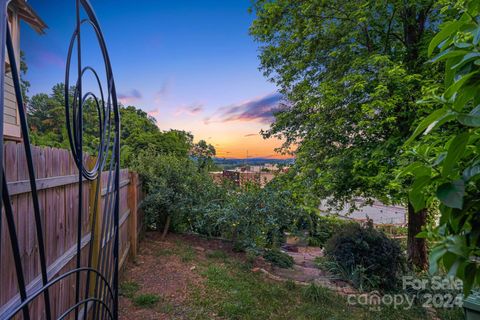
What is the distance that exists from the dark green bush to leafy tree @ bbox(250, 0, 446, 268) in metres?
0.73

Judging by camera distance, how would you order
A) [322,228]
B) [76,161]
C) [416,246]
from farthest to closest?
[322,228] → [416,246] → [76,161]

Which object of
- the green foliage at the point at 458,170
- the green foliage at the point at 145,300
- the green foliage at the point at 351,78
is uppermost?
the green foliage at the point at 351,78

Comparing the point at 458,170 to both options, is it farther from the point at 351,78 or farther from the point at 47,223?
the point at 351,78

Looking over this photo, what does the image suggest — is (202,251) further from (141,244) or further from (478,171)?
(478,171)

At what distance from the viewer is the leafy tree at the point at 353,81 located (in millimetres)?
3807

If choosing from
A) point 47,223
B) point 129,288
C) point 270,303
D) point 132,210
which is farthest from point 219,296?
point 47,223

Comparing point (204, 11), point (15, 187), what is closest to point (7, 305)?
point (15, 187)

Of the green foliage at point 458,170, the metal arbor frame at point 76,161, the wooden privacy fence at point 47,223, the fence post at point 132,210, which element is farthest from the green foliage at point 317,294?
the green foliage at point 458,170

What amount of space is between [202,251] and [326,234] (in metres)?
3.69

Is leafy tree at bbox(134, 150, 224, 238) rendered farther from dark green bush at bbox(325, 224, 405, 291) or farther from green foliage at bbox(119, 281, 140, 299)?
dark green bush at bbox(325, 224, 405, 291)

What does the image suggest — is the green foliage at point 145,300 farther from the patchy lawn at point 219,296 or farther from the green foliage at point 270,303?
the green foliage at point 270,303

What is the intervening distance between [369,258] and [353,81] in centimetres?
264

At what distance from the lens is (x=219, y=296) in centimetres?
308

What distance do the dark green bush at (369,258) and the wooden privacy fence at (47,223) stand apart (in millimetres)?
3284
